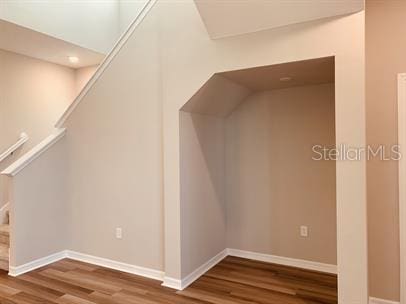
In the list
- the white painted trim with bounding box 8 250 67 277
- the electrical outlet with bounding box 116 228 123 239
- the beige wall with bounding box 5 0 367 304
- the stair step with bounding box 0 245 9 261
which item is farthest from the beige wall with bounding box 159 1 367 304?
the stair step with bounding box 0 245 9 261

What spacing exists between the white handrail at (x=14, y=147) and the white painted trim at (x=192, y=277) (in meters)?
3.16

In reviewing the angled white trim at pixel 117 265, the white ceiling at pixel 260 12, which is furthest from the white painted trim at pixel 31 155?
the white ceiling at pixel 260 12

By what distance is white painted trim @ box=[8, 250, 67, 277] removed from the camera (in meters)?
3.18

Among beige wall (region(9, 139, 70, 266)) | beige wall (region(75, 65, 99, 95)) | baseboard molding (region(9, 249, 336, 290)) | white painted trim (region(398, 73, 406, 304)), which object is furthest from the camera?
beige wall (region(75, 65, 99, 95))

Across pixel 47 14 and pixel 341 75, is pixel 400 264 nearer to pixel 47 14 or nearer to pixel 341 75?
pixel 341 75

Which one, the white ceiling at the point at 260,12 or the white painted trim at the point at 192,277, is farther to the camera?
the white painted trim at the point at 192,277

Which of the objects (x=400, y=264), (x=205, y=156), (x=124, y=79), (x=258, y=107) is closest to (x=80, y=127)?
(x=124, y=79)

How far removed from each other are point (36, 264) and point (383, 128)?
3849mm

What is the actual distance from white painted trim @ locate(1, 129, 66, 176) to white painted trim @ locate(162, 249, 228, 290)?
77.6 inches

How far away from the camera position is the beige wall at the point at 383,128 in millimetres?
2488

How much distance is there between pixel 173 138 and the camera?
113 inches

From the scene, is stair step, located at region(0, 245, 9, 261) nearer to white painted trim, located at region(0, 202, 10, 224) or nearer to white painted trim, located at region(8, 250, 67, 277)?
white painted trim, located at region(8, 250, 67, 277)

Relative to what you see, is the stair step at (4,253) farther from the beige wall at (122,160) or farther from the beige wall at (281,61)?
the beige wall at (281,61)

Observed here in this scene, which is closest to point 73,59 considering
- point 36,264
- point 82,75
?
point 82,75
